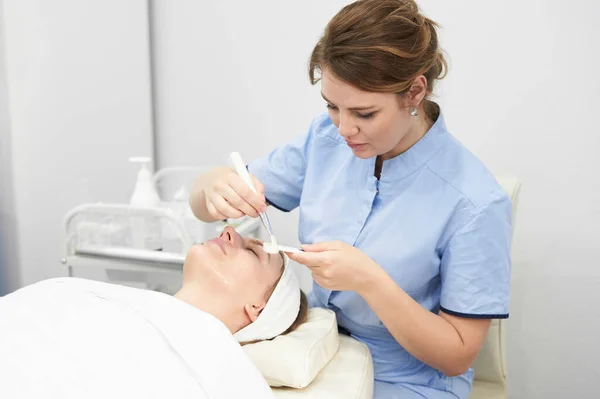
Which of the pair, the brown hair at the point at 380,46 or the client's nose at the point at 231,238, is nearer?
the brown hair at the point at 380,46

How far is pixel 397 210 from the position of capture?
1296mm

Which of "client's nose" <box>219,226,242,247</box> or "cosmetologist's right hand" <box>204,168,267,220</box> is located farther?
"client's nose" <box>219,226,242,247</box>

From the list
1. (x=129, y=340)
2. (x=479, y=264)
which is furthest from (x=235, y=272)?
(x=479, y=264)

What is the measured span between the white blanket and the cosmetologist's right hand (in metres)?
0.22

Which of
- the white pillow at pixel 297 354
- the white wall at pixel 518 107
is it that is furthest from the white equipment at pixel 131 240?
the white pillow at pixel 297 354

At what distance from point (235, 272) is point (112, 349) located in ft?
1.32

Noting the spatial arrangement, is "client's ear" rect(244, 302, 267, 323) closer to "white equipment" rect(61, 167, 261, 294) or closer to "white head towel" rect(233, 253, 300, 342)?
"white head towel" rect(233, 253, 300, 342)

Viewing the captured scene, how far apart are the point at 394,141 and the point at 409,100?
0.30 ft

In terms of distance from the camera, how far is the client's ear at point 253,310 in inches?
50.8

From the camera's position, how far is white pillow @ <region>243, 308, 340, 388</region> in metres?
1.14

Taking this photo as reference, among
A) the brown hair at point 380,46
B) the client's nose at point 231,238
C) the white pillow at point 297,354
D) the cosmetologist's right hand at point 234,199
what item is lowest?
the white pillow at point 297,354

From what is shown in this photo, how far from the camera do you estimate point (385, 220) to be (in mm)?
1302

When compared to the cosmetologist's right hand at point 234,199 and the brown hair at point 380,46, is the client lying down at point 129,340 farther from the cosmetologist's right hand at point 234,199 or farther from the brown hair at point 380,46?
the brown hair at point 380,46

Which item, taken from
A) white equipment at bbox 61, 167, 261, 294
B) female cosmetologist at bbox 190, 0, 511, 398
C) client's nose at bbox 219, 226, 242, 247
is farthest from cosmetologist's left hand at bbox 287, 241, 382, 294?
white equipment at bbox 61, 167, 261, 294
